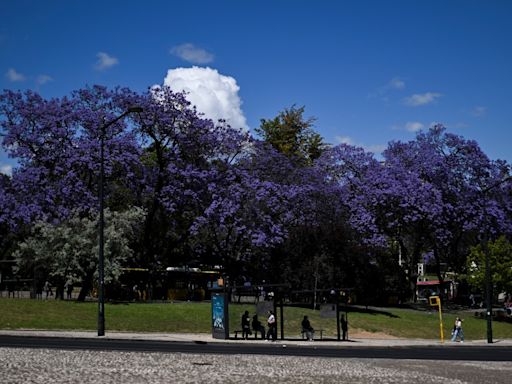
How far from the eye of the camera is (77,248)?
1745 inches

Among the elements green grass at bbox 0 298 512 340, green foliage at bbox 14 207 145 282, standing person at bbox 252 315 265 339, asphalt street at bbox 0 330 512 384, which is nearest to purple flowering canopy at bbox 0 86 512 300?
green foliage at bbox 14 207 145 282

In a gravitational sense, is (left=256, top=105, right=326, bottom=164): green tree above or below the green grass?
above

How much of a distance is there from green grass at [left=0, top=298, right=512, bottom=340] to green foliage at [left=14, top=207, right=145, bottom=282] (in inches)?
125

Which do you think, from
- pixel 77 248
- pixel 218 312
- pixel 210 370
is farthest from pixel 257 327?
pixel 210 370

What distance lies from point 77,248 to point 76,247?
0.34ft

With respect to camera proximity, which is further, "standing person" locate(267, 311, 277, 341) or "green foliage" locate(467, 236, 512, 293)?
"green foliage" locate(467, 236, 512, 293)

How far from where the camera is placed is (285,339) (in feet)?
122

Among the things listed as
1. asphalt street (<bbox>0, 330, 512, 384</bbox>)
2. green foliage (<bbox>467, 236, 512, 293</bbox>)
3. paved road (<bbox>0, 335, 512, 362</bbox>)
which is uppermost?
green foliage (<bbox>467, 236, 512, 293</bbox>)

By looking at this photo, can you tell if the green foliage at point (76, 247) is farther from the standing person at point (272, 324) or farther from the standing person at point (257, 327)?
the standing person at point (272, 324)

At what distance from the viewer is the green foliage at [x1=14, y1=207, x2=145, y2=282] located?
44.2 meters

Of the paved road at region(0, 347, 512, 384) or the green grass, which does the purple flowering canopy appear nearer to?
the green grass

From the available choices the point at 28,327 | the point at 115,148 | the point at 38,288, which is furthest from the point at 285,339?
the point at 38,288

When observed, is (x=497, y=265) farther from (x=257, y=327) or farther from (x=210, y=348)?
(x=210, y=348)

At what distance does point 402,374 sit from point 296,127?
6677 centimetres
